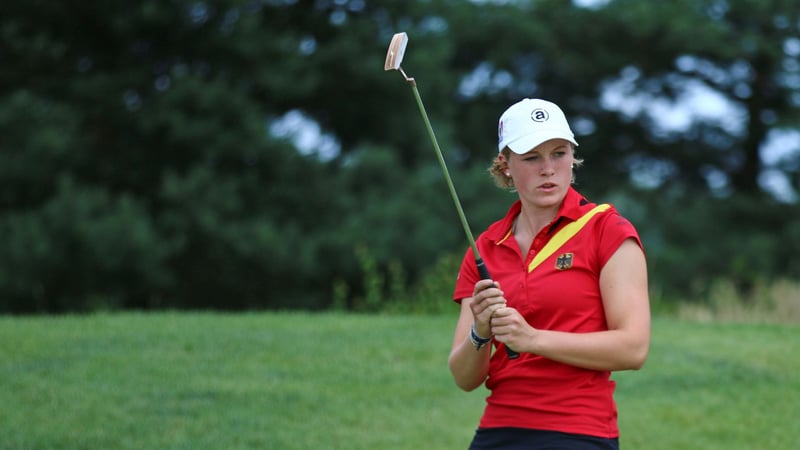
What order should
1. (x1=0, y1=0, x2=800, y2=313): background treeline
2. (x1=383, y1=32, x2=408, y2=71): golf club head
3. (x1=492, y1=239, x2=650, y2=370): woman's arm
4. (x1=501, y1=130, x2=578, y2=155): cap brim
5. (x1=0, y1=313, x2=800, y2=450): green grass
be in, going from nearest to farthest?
(x1=492, y1=239, x2=650, y2=370): woman's arm, (x1=501, y1=130, x2=578, y2=155): cap brim, (x1=383, y1=32, x2=408, y2=71): golf club head, (x1=0, y1=313, x2=800, y2=450): green grass, (x1=0, y1=0, x2=800, y2=313): background treeline

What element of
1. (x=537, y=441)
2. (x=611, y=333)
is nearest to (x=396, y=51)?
(x=611, y=333)

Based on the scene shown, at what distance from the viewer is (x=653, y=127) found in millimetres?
26672

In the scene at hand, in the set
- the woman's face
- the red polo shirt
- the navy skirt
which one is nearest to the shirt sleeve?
the red polo shirt

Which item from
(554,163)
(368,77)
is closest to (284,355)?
(554,163)

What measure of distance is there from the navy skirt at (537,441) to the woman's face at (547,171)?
0.70 m

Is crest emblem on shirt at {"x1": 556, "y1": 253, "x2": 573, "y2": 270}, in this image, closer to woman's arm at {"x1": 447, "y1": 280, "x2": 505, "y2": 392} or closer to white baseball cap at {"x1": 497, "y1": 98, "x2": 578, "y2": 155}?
woman's arm at {"x1": 447, "y1": 280, "x2": 505, "y2": 392}

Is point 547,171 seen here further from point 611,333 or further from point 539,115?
point 611,333

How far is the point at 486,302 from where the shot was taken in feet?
10.7

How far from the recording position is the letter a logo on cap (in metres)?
3.38

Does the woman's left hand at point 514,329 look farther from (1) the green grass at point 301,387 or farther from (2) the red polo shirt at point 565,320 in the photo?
(1) the green grass at point 301,387

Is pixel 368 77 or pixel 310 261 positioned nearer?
pixel 310 261

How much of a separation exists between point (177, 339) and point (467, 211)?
10.4 m

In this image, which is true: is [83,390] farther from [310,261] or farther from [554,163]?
[310,261]

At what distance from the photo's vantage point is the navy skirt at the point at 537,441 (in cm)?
321
